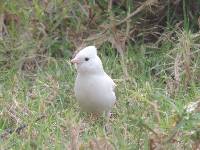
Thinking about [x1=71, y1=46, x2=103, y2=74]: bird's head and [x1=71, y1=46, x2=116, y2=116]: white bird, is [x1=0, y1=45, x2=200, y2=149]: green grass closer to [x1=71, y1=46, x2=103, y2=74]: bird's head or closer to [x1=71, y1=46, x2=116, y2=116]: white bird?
[x1=71, y1=46, x2=116, y2=116]: white bird

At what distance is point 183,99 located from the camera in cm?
575

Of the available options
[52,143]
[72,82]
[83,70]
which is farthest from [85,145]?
[72,82]

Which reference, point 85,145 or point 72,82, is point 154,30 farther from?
point 85,145

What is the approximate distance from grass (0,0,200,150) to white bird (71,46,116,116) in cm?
13

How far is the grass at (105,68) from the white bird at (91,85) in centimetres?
13

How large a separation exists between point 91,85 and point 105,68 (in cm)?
107

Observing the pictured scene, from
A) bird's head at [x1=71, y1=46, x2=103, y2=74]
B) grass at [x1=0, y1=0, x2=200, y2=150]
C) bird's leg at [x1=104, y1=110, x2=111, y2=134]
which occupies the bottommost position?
bird's leg at [x1=104, y1=110, x2=111, y2=134]

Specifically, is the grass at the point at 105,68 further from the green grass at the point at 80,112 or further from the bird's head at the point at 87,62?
the bird's head at the point at 87,62

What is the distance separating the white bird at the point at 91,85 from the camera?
548cm

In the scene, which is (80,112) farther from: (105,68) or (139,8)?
(139,8)

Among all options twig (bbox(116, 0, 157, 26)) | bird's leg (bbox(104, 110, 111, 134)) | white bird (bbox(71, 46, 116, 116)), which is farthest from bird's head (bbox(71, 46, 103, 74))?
twig (bbox(116, 0, 157, 26))

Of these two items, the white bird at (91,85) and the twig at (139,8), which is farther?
the twig at (139,8)

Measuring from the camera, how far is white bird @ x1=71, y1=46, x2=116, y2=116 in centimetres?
548

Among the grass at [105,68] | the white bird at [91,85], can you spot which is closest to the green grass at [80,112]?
the grass at [105,68]
